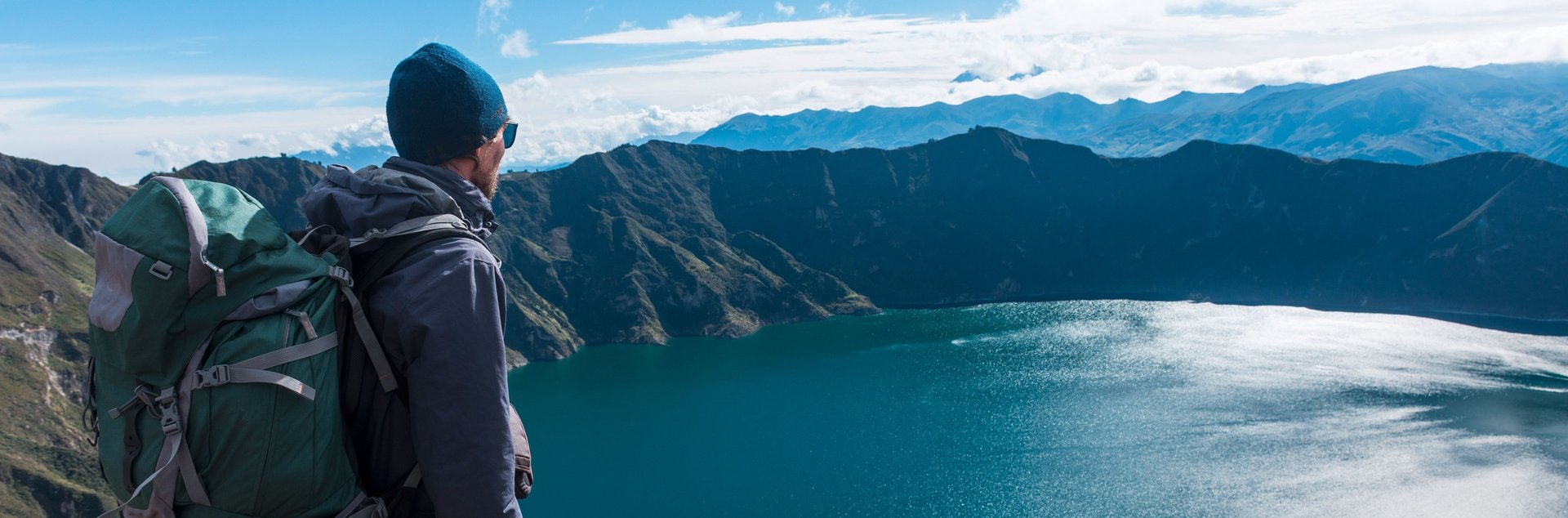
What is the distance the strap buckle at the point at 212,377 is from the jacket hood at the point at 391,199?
0.61 metres

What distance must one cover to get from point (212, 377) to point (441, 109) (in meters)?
1.31

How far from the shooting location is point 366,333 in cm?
282

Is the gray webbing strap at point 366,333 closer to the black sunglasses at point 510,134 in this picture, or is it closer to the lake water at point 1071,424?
the black sunglasses at point 510,134

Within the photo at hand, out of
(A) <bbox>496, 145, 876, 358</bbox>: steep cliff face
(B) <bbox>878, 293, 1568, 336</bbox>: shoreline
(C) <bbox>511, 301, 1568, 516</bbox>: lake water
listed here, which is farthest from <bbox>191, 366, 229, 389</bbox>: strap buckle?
(B) <bbox>878, 293, 1568, 336</bbox>: shoreline

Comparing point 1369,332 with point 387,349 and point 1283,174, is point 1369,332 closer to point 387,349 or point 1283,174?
point 1283,174

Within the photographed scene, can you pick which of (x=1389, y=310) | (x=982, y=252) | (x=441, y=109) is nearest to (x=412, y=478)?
(x=441, y=109)

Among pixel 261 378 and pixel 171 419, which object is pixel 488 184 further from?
pixel 171 419

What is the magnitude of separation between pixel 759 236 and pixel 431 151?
187988 mm

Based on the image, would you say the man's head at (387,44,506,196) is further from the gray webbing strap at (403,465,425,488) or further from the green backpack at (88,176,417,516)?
the gray webbing strap at (403,465,425,488)

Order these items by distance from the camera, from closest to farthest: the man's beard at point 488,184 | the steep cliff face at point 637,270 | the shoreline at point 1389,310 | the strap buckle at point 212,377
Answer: the strap buckle at point 212,377 → the man's beard at point 488,184 → the shoreline at point 1389,310 → the steep cliff face at point 637,270

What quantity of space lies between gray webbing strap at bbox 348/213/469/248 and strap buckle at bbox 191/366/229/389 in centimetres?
54

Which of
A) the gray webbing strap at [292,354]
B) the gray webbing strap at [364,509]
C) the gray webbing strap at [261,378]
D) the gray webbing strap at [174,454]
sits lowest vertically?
the gray webbing strap at [364,509]

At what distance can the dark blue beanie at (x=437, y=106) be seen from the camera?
3430 mm

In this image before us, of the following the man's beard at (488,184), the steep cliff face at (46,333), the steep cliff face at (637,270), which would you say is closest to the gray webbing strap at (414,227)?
the man's beard at (488,184)
